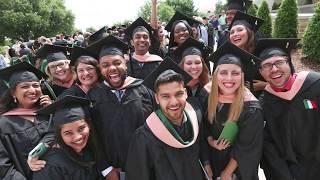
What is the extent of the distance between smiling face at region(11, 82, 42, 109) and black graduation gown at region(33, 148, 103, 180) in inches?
27.0

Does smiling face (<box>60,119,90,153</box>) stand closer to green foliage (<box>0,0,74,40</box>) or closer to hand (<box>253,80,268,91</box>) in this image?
hand (<box>253,80,268,91</box>)

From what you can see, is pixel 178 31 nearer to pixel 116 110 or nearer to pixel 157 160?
pixel 116 110

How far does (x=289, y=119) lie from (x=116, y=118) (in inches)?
68.8

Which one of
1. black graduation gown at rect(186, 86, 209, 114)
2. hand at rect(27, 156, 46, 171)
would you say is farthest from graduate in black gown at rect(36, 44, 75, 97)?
black graduation gown at rect(186, 86, 209, 114)

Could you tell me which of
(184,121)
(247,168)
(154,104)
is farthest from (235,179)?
(154,104)

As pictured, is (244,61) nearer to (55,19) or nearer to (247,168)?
(247,168)

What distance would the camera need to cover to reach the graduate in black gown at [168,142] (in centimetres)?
302

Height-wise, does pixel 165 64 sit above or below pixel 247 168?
above

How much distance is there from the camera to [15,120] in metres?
3.37

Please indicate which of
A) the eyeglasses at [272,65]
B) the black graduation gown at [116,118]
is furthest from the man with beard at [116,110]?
the eyeglasses at [272,65]

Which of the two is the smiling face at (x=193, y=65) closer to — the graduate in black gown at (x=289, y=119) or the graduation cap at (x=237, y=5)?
the graduate in black gown at (x=289, y=119)

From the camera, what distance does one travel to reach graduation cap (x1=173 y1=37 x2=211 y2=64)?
160 inches

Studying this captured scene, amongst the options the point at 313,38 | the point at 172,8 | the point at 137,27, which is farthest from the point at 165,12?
the point at 137,27

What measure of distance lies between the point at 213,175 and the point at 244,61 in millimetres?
1203
